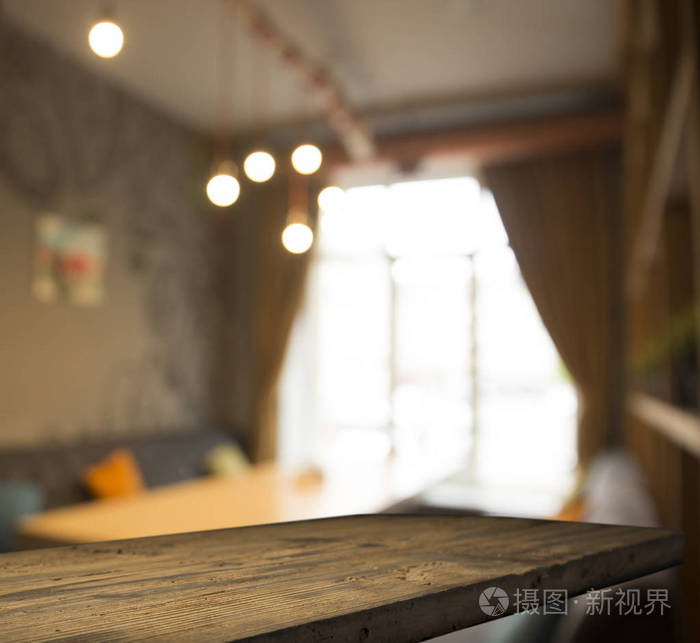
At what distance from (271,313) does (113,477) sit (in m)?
2.31

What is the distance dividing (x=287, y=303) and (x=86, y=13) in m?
2.84

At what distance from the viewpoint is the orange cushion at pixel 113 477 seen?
3.92 meters

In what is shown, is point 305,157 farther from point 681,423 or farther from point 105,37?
point 681,423

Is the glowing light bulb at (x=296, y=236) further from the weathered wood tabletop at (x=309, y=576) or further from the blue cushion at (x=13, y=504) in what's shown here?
the weathered wood tabletop at (x=309, y=576)

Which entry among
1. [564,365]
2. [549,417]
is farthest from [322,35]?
[549,417]

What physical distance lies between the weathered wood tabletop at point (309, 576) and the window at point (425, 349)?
517cm

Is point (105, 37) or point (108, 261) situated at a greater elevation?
point (105, 37)

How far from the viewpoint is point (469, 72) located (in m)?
4.48

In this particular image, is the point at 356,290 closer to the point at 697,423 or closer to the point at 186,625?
the point at 697,423

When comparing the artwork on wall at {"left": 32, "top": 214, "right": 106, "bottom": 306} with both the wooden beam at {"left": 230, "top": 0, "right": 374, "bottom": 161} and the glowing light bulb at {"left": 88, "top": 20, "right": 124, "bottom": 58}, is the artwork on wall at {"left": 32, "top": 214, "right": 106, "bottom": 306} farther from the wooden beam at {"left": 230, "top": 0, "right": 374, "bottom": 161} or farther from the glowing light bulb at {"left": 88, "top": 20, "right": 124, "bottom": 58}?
the glowing light bulb at {"left": 88, "top": 20, "right": 124, "bottom": 58}

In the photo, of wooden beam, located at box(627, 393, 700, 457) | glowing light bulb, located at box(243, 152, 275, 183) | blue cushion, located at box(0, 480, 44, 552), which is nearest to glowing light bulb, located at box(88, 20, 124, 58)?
glowing light bulb, located at box(243, 152, 275, 183)

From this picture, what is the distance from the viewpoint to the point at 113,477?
400 centimetres

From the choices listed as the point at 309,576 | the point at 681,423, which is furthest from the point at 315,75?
the point at 309,576

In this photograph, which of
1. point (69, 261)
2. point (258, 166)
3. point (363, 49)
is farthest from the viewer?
point (69, 261)
